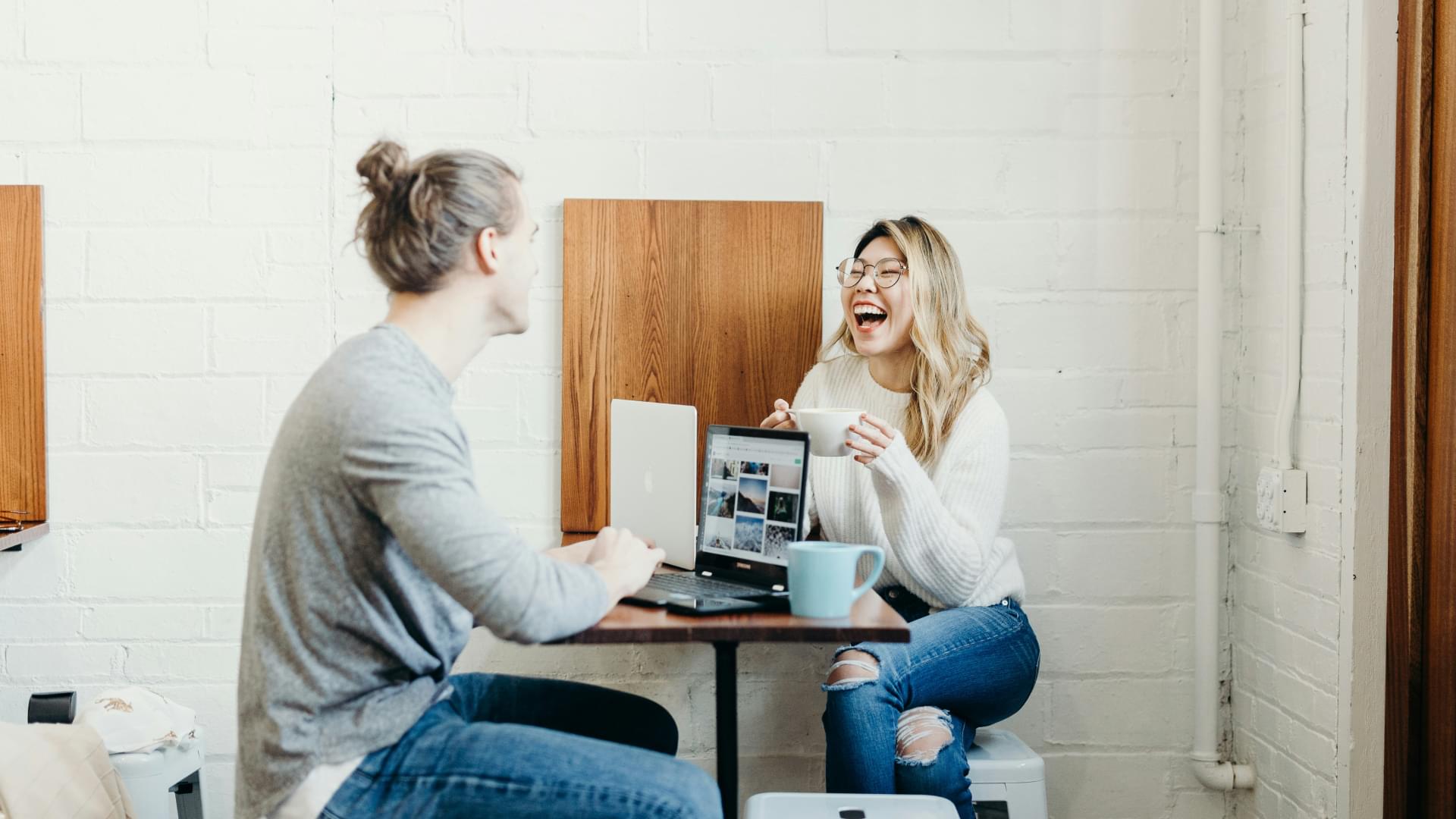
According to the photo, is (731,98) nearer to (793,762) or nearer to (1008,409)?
(1008,409)

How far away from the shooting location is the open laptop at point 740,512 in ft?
5.72

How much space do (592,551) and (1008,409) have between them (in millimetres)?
1106

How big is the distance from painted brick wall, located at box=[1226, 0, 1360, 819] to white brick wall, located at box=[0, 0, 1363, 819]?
0.01 meters

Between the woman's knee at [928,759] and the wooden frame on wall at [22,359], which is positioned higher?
the wooden frame on wall at [22,359]

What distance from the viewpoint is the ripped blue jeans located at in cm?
183

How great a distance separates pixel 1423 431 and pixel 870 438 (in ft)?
2.99

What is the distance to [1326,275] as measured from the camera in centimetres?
208

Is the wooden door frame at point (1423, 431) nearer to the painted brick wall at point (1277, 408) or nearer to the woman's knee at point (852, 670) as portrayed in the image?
the painted brick wall at point (1277, 408)

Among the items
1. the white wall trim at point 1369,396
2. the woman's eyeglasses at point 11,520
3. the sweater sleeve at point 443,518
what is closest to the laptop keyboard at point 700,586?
the sweater sleeve at point 443,518

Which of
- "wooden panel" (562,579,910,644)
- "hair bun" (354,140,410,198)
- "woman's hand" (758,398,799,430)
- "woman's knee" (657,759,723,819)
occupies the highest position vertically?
"hair bun" (354,140,410,198)

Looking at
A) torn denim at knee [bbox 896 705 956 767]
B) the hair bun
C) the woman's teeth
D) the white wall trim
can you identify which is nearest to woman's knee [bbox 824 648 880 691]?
torn denim at knee [bbox 896 705 956 767]

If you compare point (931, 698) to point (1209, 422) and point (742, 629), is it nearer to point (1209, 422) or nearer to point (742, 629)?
point (742, 629)

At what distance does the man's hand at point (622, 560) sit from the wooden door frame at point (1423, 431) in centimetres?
125

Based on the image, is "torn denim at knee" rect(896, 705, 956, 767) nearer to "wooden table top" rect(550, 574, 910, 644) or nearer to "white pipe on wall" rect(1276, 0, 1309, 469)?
"wooden table top" rect(550, 574, 910, 644)
